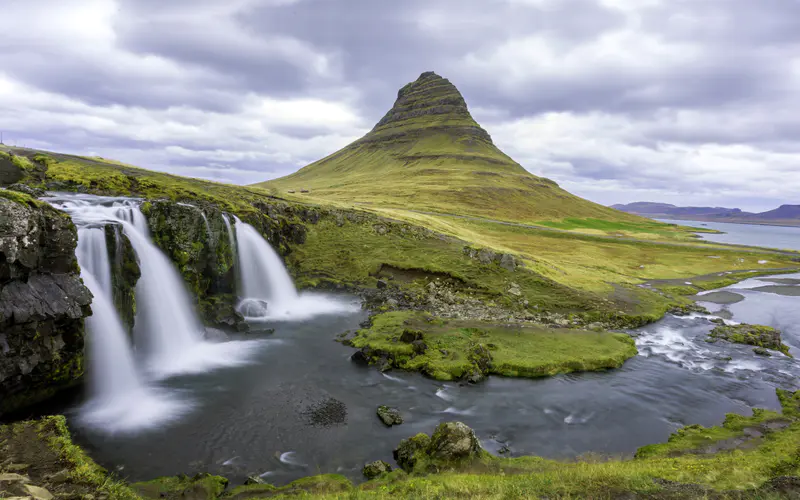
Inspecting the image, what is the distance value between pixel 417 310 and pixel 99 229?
25221 mm

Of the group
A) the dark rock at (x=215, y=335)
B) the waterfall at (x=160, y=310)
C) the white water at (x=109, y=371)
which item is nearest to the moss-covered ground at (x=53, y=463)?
the white water at (x=109, y=371)

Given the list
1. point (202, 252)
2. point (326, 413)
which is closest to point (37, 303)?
point (326, 413)

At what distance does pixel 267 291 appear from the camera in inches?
1576

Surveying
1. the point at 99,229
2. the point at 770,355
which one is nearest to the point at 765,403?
the point at 770,355

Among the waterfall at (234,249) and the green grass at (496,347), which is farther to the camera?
the waterfall at (234,249)

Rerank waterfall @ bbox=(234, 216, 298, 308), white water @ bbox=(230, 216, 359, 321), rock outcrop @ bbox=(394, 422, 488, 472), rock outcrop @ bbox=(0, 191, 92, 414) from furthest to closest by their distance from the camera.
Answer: waterfall @ bbox=(234, 216, 298, 308) → white water @ bbox=(230, 216, 359, 321) → rock outcrop @ bbox=(0, 191, 92, 414) → rock outcrop @ bbox=(394, 422, 488, 472)

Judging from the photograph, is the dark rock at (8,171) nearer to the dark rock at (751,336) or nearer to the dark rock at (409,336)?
the dark rock at (409,336)

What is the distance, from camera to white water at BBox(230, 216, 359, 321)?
3641cm

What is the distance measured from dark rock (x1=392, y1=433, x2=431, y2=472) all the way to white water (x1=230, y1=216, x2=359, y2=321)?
68.4 feet

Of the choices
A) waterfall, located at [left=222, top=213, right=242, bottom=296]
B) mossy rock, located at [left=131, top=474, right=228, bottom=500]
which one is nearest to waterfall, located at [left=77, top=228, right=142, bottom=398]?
mossy rock, located at [left=131, top=474, right=228, bottom=500]

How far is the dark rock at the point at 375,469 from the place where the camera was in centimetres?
1560

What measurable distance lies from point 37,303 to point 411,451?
18282mm

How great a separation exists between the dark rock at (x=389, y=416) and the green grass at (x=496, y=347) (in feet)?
16.1

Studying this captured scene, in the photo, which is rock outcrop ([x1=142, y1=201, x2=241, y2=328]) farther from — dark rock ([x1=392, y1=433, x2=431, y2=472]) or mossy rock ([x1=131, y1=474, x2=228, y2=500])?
dark rock ([x1=392, y1=433, x2=431, y2=472])
